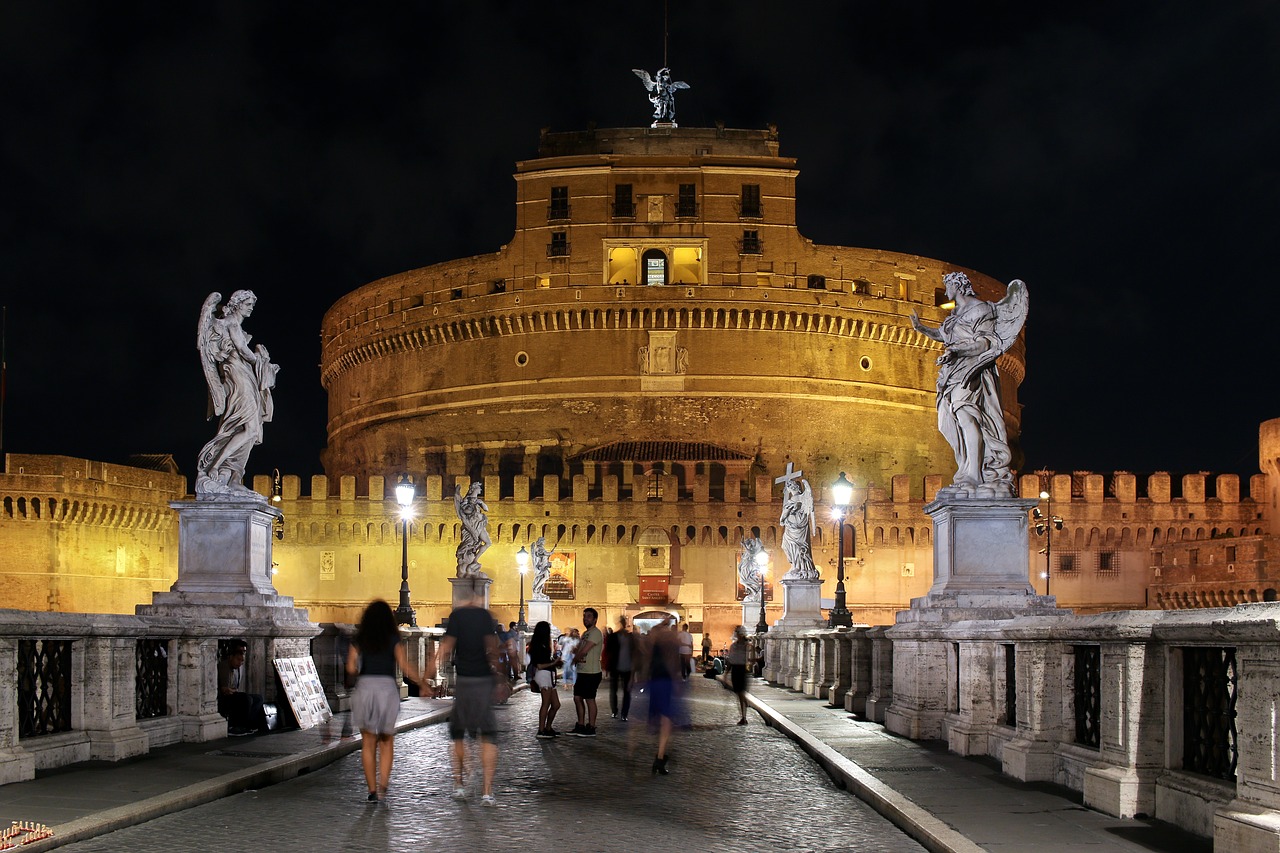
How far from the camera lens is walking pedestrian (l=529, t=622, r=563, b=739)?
1329cm

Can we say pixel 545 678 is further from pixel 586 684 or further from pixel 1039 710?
pixel 1039 710

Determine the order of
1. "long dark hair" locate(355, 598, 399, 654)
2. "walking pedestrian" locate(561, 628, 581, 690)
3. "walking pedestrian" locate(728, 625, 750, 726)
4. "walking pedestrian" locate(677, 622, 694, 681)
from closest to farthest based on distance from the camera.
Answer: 1. "long dark hair" locate(355, 598, 399, 654)
2. "walking pedestrian" locate(677, 622, 694, 681)
3. "walking pedestrian" locate(728, 625, 750, 726)
4. "walking pedestrian" locate(561, 628, 581, 690)

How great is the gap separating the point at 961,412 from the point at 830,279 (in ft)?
155

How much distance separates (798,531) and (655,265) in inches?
1307

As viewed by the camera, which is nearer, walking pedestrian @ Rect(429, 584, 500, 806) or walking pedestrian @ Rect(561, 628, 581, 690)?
walking pedestrian @ Rect(429, 584, 500, 806)

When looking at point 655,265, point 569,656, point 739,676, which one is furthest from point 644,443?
point 739,676

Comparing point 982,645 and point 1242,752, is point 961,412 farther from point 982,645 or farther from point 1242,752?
point 1242,752

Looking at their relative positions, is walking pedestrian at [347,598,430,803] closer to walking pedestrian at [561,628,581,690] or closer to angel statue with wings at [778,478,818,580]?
walking pedestrian at [561,628,581,690]

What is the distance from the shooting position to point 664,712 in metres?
10.5

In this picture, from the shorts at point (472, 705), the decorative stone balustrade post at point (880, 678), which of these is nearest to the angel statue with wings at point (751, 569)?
the decorative stone balustrade post at point (880, 678)

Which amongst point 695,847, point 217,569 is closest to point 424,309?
point 217,569

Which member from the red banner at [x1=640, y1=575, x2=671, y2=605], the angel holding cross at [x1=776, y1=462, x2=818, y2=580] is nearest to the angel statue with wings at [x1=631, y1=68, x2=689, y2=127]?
the red banner at [x1=640, y1=575, x2=671, y2=605]

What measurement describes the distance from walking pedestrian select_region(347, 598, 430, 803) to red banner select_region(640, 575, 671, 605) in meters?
40.9

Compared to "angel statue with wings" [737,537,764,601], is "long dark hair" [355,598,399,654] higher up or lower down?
higher up
